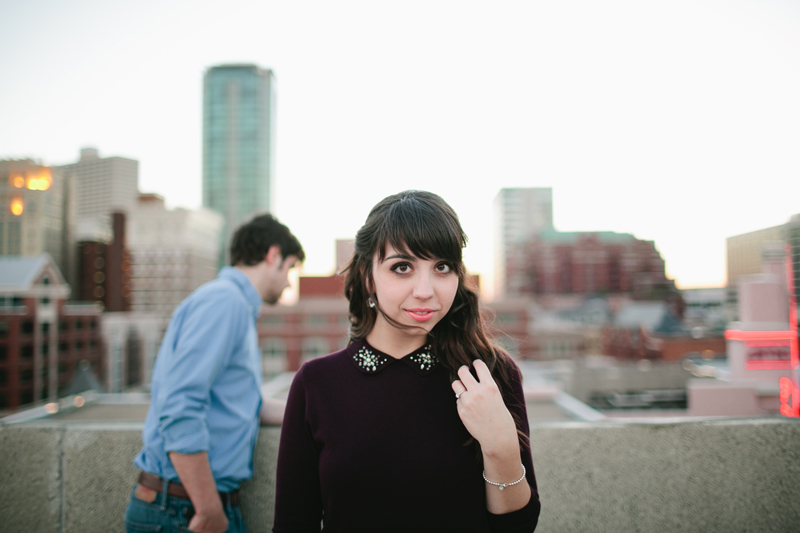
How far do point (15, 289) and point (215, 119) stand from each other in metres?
88.5

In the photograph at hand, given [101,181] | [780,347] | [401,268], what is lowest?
[780,347]

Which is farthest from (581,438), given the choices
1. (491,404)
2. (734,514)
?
(491,404)

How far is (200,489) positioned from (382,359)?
786 millimetres

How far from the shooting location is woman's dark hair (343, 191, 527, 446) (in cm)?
102

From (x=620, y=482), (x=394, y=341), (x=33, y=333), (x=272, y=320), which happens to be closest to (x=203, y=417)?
Answer: (x=394, y=341)

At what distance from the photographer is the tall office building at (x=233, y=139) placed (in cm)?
9731

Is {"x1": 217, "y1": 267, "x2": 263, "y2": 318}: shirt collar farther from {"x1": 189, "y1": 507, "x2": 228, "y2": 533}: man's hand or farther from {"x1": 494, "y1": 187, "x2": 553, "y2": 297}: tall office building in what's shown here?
{"x1": 494, "y1": 187, "x2": 553, "y2": 297}: tall office building

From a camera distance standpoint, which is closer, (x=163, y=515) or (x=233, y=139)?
(x=163, y=515)

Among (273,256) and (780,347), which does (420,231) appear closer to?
(273,256)

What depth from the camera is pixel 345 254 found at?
135cm

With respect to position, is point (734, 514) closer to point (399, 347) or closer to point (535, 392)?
point (399, 347)

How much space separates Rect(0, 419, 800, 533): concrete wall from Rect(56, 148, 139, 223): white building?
138 ft

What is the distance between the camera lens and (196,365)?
134cm

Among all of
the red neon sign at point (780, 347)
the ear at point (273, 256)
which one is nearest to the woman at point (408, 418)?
the ear at point (273, 256)
